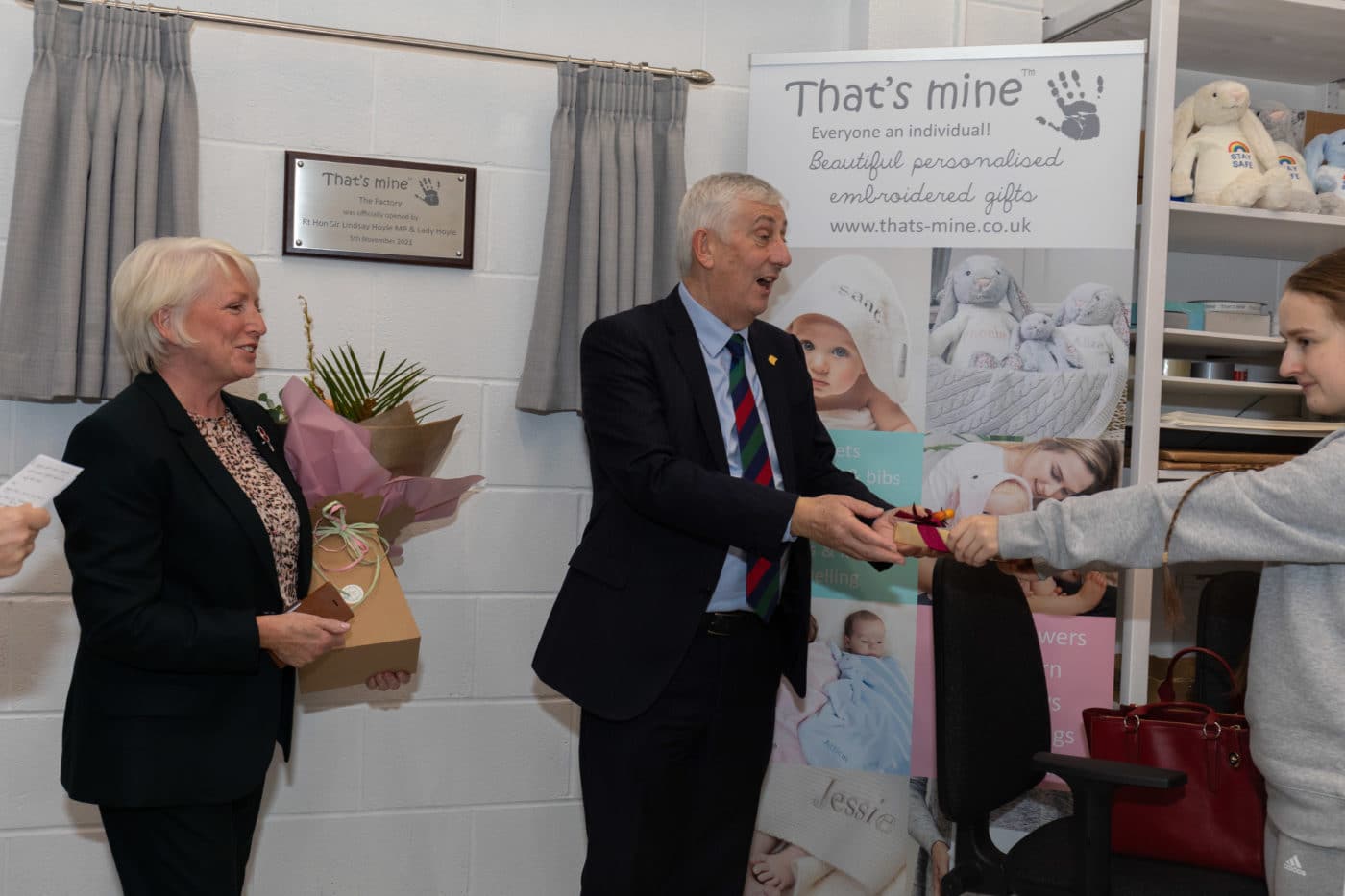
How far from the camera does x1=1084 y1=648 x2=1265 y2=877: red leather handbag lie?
1978mm

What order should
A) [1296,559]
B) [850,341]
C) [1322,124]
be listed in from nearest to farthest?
1. [1296,559]
2. [850,341]
3. [1322,124]

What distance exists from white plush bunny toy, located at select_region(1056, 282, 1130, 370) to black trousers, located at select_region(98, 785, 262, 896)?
2092 mm

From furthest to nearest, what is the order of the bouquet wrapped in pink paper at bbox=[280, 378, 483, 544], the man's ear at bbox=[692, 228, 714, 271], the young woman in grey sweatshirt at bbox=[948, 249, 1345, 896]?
the man's ear at bbox=[692, 228, 714, 271]
the bouquet wrapped in pink paper at bbox=[280, 378, 483, 544]
the young woman in grey sweatshirt at bbox=[948, 249, 1345, 896]

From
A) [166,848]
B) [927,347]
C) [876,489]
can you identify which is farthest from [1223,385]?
[166,848]

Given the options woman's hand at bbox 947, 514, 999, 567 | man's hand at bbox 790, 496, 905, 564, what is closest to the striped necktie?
man's hand at bbox 790, 496, 905, 564

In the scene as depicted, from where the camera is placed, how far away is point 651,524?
7.20 feet

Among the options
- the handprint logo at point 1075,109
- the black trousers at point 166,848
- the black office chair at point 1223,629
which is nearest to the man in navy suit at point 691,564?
the black trousers at point 166,848

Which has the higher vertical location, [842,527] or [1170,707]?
[842,527]

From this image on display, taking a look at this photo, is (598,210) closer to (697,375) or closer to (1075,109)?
(697,375)

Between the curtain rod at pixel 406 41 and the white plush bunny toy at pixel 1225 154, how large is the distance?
4.13ft

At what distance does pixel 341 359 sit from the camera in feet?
9.85

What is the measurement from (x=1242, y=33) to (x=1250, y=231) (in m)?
0.55

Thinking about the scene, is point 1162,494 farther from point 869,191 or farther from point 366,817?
point 366,817

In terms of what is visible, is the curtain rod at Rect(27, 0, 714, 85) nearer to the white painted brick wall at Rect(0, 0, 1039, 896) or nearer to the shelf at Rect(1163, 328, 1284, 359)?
the white painted brick wall at Rect(0, 0, 1039, 896)
